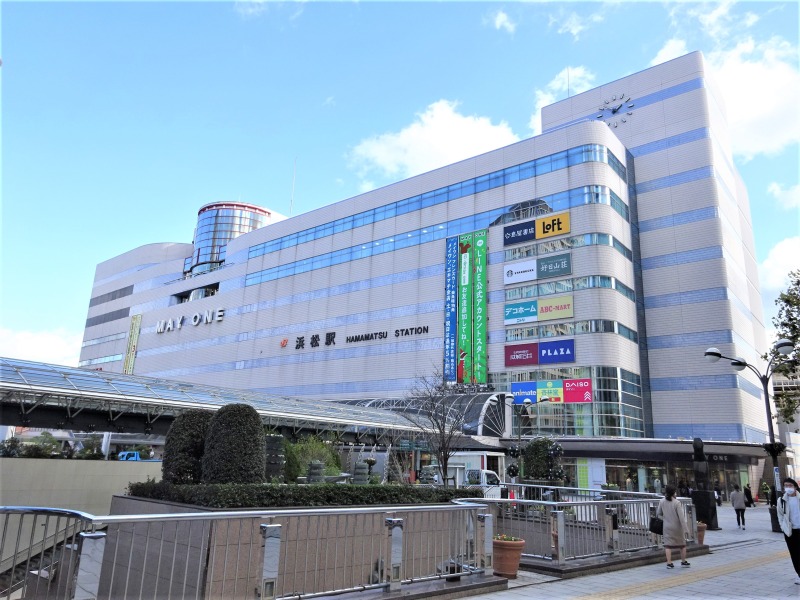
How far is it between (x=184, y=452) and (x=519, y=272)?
35558mm

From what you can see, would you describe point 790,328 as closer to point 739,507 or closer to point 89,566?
point 739,507

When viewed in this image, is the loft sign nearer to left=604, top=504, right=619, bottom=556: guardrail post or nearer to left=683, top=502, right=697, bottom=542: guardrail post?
left=683, top=502, right=697, bottom=542: guardrail post

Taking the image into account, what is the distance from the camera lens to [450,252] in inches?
1903

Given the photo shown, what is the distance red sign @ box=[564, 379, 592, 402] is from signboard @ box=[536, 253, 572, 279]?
26.6 ft

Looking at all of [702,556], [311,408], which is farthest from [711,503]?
[311,408]

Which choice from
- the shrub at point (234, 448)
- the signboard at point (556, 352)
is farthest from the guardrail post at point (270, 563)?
the signboard at point (556, 352)

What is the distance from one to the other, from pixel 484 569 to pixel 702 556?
6.97 metres

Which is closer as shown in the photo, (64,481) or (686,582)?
(686,582)

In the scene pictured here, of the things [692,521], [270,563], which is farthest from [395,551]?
[692,521]

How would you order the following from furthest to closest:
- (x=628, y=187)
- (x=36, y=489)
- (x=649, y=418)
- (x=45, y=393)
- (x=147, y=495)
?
(x=628, y=187), (x=649, y=418), (x=45, y=393), (x=36, y=489), (x=147, y=495)

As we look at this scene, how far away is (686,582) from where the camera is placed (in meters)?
9.09

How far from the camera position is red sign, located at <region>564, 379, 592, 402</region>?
38.9 m

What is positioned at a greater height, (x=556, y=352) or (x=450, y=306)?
(x=450, y=306)

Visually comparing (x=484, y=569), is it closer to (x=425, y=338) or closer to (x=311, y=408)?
(x=311, y=408)
